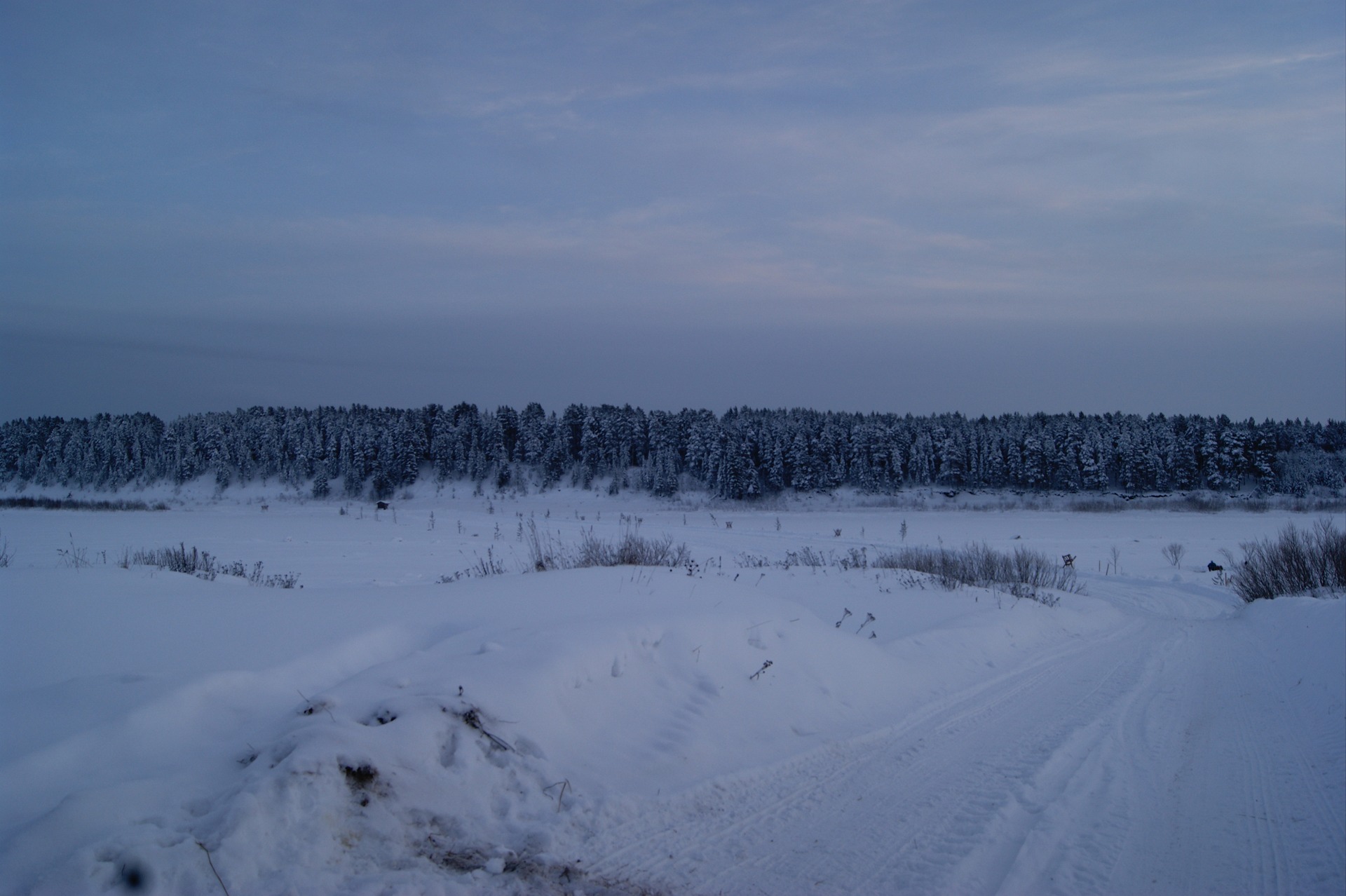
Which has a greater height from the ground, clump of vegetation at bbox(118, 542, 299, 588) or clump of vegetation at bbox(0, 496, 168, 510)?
clump of vegetation at bbox(118, 542, 299, 588)

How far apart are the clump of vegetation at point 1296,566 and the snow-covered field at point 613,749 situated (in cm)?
1071

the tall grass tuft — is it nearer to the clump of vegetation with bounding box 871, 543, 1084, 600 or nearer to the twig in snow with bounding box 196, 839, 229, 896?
the clump of vegetation with bounding box 871, 543, 1084, 600

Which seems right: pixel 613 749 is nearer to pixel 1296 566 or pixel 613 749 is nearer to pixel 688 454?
pixel 1296 566

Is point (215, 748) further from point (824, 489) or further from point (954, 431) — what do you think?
point (954, 431)

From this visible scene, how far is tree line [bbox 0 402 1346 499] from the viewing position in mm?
66500

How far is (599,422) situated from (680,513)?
1788 cm

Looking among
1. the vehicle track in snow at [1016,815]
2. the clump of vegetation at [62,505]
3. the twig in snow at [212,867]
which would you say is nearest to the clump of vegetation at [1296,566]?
the vehicle track in snow at [1016,815]

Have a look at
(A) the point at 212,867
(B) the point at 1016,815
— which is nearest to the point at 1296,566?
(B) the point at 1016,815

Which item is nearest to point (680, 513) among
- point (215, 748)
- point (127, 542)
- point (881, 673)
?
point (127, 542)

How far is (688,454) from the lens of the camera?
69.4 metres

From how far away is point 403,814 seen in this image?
3.92 meters

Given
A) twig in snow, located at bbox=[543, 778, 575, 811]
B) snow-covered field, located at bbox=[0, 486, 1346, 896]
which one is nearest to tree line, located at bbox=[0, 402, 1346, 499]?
snow-covered field, located at bbox=[0, 486, 1346, 896]

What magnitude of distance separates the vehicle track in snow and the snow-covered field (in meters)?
0.03

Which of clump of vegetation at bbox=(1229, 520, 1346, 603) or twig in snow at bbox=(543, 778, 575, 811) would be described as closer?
twig in snow at bbox=(543, 778, 575, 811)
